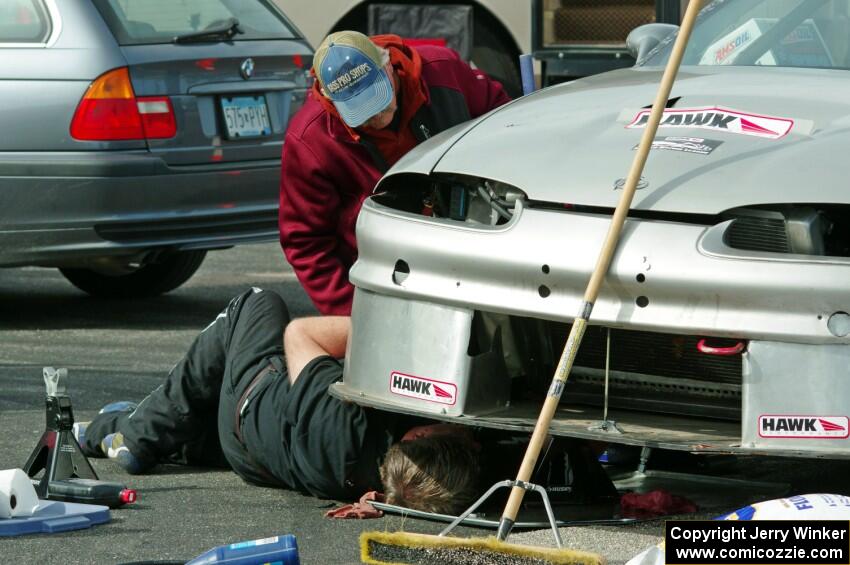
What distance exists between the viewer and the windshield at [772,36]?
17.2ft

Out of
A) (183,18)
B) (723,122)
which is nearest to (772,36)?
(723,122)

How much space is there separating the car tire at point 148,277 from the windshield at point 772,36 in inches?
150

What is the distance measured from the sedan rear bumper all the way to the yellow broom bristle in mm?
3926

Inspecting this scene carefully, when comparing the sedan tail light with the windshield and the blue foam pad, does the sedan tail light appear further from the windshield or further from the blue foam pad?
the blue foam pad

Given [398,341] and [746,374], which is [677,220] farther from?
[398,341]

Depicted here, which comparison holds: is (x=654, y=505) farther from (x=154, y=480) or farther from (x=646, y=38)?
(x=646, y=38)

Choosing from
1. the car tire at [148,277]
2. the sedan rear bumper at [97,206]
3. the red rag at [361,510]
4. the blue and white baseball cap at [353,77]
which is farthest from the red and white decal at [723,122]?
the car tire at [148,277]

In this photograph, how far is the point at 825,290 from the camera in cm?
403

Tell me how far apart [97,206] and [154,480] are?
2590 mm

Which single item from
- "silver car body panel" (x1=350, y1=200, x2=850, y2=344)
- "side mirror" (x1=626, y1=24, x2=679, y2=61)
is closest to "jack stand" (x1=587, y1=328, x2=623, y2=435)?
"silver car body panel" (x1=350, y1=200, x2=850, y2=344)

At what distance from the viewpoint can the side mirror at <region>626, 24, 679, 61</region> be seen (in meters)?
5.77

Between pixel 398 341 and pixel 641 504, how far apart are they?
802mm

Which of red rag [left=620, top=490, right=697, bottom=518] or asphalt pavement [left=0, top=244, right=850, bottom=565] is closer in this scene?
asphalt pavement [left=0, top=244, right=850, bottom=565]

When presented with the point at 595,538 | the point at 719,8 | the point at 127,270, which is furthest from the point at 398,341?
the point at 127,270
